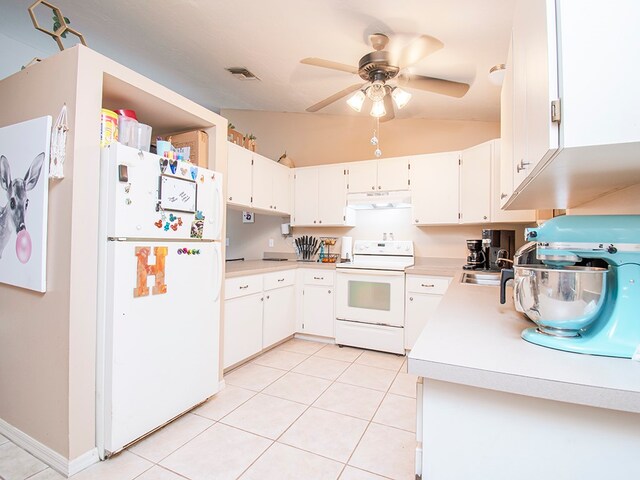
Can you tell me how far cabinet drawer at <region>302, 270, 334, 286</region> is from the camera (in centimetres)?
340

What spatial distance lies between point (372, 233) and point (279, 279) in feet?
4.19

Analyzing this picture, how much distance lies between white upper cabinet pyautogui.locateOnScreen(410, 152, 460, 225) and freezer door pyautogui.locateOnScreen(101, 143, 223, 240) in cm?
208

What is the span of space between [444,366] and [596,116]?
635 millimetres

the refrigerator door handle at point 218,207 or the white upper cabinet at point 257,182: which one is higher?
the white upper cabinet at point 257,182

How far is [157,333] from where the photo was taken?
1.75m

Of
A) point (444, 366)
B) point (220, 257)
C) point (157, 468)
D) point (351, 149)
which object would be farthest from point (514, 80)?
point (351, 149)

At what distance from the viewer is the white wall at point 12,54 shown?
2.82 meters

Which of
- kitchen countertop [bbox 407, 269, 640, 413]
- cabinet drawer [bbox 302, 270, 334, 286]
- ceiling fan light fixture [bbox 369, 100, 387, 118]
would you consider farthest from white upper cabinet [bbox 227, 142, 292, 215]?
kitchen countertop [bbox 407, 269, 640, 413]

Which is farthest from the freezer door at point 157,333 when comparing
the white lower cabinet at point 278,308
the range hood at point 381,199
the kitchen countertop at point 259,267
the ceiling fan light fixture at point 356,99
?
the range hood at point 381,199

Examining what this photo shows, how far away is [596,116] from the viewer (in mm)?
664

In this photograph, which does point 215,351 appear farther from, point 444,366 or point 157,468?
point 444,366

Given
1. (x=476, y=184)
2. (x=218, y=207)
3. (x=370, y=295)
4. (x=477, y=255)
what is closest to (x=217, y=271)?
(x=218, y=207)

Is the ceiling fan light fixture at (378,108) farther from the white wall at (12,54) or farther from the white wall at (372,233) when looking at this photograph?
the white wall at (12,54)

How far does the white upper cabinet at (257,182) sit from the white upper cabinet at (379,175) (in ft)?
2.67
